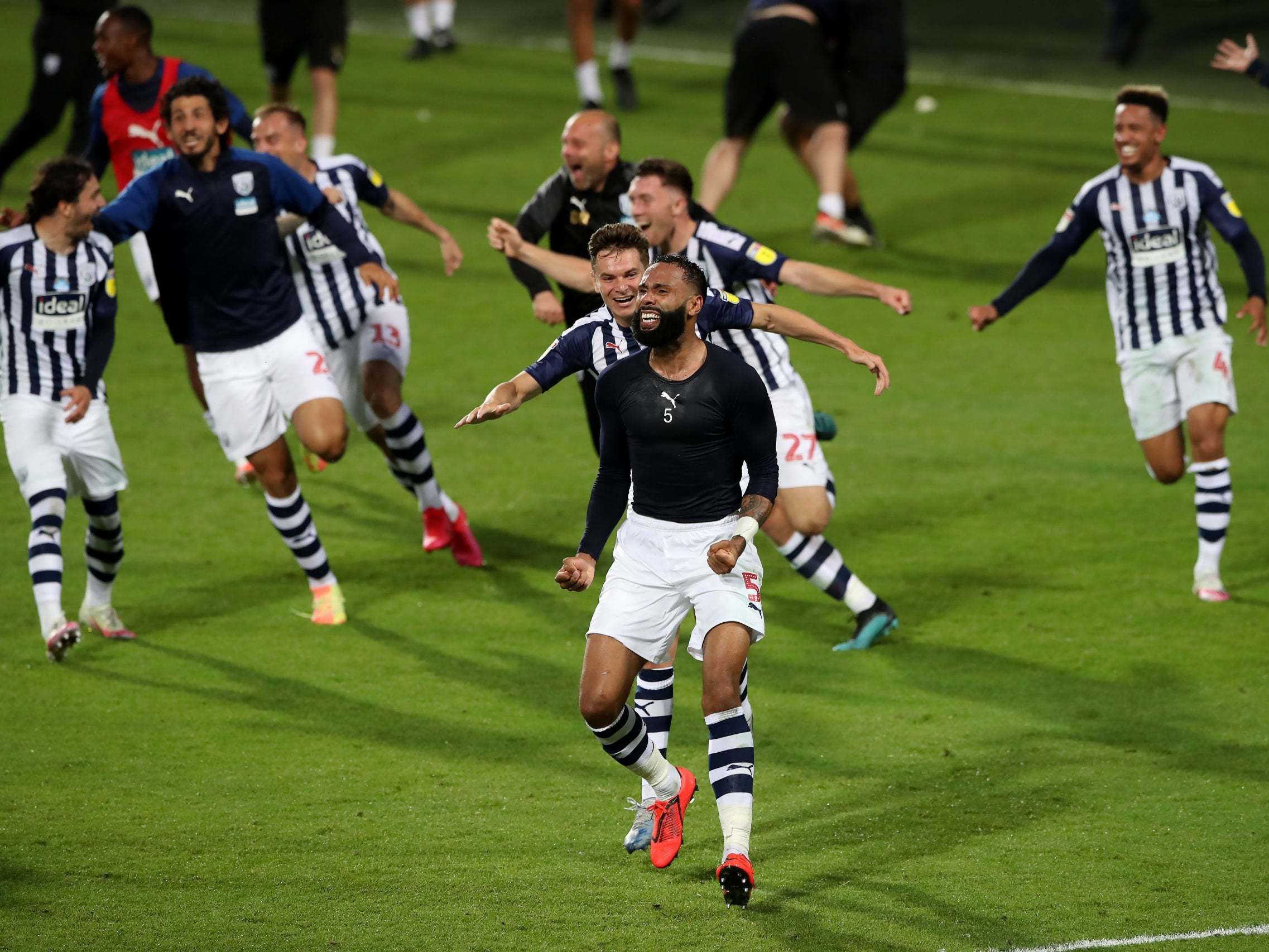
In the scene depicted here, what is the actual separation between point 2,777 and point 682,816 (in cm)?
247

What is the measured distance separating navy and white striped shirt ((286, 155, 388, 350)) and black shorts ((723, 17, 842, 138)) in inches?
194

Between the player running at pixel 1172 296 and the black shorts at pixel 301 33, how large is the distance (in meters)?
7.69

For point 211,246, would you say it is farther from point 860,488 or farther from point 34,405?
point 860,488

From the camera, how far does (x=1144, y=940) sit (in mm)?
4855

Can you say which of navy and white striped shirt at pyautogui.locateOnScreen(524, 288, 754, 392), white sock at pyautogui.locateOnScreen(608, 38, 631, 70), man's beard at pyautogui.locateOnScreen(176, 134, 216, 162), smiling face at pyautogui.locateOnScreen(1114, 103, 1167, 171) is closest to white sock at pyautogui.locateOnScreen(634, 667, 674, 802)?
navy and white striped shirt at pyautogui.locateOnScreen(524, 288, 754, 392)

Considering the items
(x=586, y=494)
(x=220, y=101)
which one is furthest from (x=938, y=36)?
(x=220, y=101)

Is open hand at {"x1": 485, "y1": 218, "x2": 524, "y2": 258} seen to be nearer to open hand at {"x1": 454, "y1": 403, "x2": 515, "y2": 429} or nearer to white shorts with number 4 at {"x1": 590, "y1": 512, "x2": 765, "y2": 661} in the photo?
open hand at {"x1": 454, "y1": 403, "x2": 515, "y2": 429}

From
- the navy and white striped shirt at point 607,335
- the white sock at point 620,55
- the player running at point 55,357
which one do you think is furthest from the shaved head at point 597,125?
the white sock at point 620,55

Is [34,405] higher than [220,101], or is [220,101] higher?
[220,101]

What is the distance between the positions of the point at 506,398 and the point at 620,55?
38.7 feet

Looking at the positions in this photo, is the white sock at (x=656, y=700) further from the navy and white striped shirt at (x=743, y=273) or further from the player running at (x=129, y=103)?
the player running at (x=129, y=103)

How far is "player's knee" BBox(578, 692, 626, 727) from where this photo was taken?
17.0 ft

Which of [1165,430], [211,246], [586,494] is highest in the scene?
[211,246]

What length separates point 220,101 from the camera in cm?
742
